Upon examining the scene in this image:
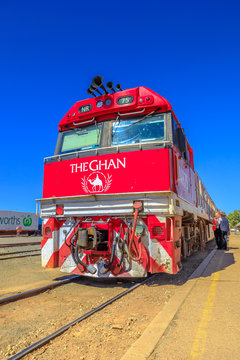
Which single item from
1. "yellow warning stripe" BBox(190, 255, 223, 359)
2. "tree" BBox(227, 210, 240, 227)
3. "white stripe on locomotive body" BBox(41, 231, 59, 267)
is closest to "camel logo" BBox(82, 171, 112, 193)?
"white stripe on locomotive body" BBox(41, 231, 59, 267)

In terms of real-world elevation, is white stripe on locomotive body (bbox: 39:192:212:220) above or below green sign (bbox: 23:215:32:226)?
above

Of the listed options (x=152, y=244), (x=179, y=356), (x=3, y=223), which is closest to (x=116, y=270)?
(x=152, y=244)

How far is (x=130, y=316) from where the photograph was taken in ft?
11.7

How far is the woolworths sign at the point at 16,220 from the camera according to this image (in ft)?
94.9

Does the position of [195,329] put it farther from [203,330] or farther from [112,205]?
[112,205]

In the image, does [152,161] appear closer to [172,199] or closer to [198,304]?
[172,199]

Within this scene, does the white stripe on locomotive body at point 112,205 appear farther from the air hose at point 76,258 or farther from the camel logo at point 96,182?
the air hose at point 76,258

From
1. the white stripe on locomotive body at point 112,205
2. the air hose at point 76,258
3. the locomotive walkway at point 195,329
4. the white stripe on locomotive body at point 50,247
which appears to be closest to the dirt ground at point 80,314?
the locomotive walkway at point 195,329

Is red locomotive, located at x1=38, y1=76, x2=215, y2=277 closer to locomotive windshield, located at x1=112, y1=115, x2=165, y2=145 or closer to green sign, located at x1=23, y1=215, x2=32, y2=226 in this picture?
locomotive windshield, located at x1=112, y1=115, x2=165, y2=145

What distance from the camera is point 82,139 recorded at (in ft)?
19.8

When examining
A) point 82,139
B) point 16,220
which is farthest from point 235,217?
point 82,139

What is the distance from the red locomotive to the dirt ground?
0.44 metres

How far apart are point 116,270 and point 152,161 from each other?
2066mm

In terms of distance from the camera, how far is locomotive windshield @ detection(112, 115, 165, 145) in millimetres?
5340
